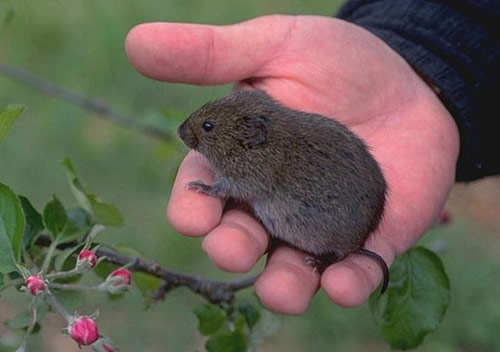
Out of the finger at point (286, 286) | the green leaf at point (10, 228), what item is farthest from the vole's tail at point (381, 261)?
the green leaf at point (10, 228)

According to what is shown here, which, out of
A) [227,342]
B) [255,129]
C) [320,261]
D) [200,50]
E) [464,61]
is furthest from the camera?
[464,61]

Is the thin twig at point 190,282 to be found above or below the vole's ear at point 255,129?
below

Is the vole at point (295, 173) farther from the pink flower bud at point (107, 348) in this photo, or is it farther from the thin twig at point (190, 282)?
the pink flower bud at point (107, 348)

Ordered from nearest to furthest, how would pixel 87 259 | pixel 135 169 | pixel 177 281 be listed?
pixel 87 259 → pixel 177 281 → pixel 135 169

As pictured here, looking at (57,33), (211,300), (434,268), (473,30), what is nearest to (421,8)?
(473,30)

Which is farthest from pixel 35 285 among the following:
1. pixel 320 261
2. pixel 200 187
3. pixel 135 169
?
pixel 135 169

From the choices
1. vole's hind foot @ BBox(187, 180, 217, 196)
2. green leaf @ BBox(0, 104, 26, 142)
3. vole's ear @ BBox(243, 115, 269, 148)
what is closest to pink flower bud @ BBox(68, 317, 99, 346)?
green leaf @ BBox(0, 104, 26, 142)

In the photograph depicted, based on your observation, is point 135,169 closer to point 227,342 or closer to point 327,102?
point 327,102
